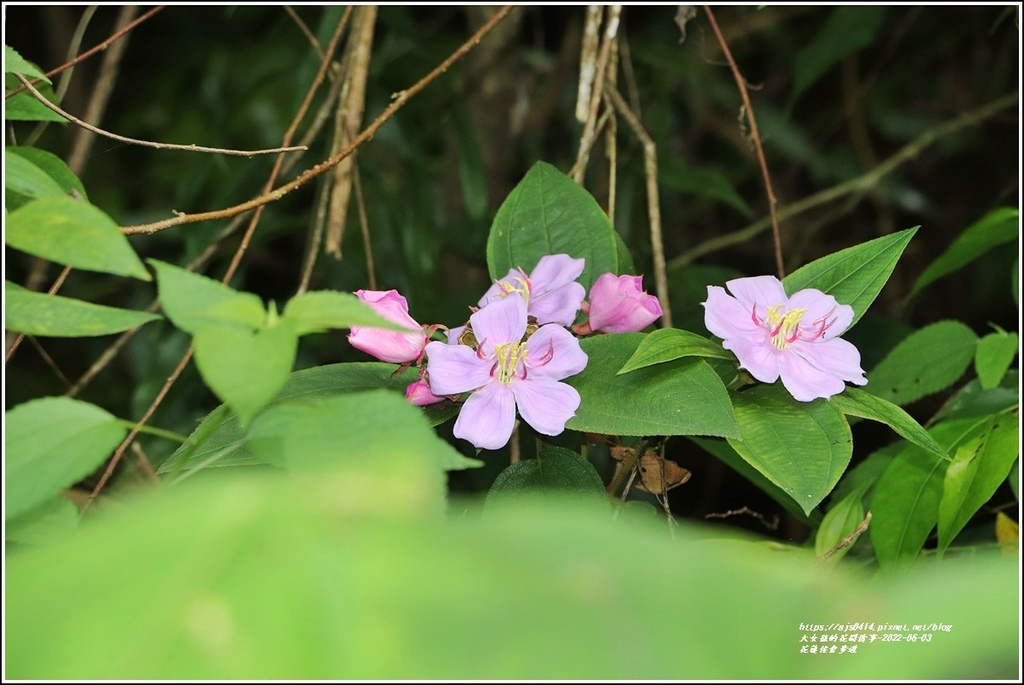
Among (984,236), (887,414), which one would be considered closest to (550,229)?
(887,414)

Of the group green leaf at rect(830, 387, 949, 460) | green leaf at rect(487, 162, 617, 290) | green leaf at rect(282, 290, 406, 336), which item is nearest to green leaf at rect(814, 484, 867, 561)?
green leaf at rect(830, 387, 949, 460)

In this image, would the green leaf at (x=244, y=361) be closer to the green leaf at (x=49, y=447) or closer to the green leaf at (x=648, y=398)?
the green leaf at (x=49, y=447)

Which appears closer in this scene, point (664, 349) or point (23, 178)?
point (23, 178)

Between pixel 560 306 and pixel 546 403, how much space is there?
0.09 metres

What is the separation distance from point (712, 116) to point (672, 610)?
5.99ft

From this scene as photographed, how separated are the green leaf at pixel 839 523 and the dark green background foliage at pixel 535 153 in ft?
1.10

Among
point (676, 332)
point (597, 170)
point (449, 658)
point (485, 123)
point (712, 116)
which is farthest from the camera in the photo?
point (712, 116)

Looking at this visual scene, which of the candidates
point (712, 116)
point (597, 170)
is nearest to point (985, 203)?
point (712, 116)

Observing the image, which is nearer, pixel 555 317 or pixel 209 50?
pixel 555 317

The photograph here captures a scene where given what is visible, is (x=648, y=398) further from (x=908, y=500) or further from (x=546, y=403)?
(x=908, y=500)

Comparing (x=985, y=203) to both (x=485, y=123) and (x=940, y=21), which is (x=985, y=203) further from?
(x=485, y=123)

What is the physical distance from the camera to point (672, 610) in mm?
220

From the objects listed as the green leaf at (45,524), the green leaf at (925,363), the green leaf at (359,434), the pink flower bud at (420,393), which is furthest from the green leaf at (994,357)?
the green leaf at (45,524)

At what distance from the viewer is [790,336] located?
627 millimetres
